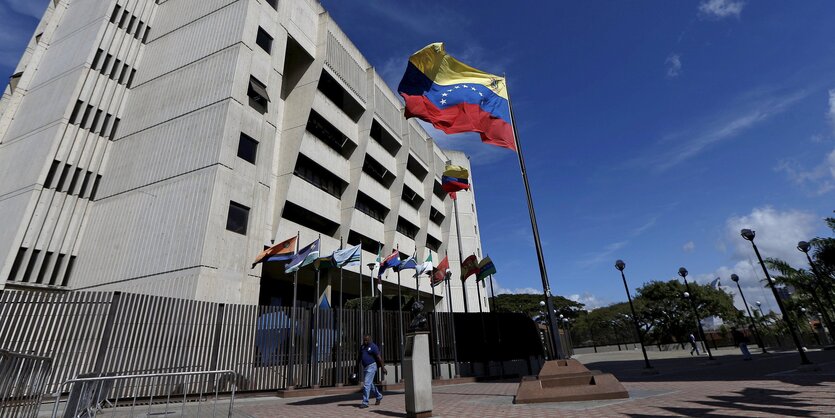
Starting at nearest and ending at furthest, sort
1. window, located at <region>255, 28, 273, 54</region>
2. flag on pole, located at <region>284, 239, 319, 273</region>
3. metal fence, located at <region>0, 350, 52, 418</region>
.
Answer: metal fence, located at <region>0, 350, 52, 418</region> → flag on pole, located at <region>284, 239, 319, 273</region> → window, located at <region>255, 28, 273, 54</region>

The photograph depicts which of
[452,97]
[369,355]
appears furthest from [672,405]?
[452,97]

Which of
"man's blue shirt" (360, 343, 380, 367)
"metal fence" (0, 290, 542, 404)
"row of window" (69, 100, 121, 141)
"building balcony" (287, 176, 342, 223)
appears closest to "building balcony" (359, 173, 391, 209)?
"building balcony" (287, 176, 342, 223)

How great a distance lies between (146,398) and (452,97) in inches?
488

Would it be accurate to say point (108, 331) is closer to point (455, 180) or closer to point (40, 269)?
point (40, 269)

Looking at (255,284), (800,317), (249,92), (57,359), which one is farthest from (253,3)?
(800,317)

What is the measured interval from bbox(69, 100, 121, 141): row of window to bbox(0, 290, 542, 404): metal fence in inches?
509

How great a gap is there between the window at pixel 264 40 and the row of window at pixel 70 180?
11.8m

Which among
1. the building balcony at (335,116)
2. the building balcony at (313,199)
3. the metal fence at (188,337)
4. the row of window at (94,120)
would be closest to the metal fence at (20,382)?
the metal fence at (188,337)

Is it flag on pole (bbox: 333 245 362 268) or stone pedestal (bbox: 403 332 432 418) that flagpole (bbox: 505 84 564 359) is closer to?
stone pedestal (bbox: 403 332 432 418)

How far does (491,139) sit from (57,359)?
13.5m

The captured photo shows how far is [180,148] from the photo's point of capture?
20.1 meters

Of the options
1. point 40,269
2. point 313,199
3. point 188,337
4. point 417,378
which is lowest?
point 417,378

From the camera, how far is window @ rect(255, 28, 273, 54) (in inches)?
907

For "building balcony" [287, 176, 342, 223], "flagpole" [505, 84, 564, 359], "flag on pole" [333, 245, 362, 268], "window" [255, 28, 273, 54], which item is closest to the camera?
"flagpole" [505, 84, 564, 359]
